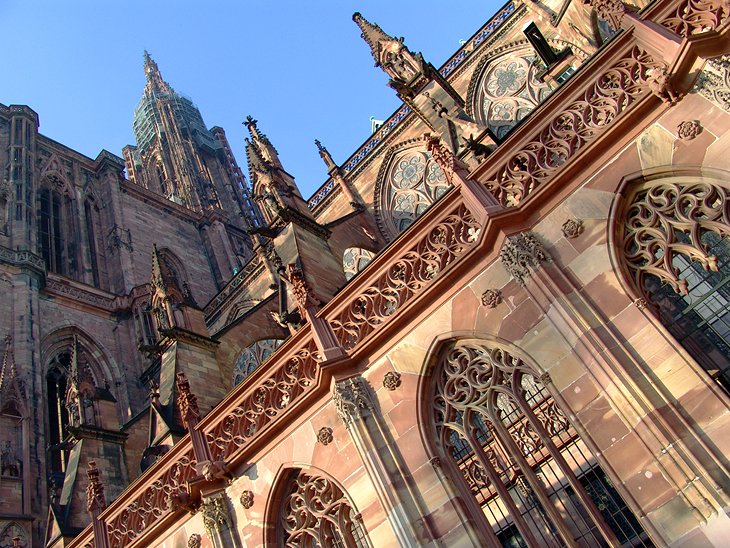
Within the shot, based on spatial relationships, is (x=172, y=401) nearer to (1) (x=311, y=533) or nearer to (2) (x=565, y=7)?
(1) (x=311, y=533)

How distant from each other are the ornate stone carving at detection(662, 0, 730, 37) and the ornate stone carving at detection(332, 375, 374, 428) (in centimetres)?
566

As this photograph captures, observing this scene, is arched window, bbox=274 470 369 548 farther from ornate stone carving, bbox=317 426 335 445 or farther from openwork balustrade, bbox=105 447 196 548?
openwork balustrade, bbox=105 447 196 548

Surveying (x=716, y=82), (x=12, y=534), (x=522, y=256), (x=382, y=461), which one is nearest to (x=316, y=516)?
(x=382, y=461)

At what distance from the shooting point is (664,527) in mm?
5801

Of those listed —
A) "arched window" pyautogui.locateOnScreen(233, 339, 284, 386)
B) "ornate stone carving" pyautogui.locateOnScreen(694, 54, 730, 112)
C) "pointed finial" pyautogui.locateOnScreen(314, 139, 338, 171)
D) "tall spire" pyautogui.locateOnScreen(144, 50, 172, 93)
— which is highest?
"tall spire" pyautogui.locateOnScreen(144, 50, 172, 93)

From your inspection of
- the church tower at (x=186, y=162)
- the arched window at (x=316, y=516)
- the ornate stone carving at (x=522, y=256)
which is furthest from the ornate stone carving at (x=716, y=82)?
the church tower at (x=186, y=162)

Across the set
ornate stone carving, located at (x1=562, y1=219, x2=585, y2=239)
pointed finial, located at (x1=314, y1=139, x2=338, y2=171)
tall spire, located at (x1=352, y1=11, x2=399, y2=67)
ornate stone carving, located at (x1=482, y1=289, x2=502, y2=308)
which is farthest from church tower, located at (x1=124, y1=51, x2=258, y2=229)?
ornate stone carving, located at (x1=562, y1=219, x2=585, y2=239)

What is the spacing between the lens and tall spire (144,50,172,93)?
62.8 metres

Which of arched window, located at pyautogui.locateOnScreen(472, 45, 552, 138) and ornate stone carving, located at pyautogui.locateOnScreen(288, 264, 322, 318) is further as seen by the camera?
arched window, located at pyautogui.locateOnScreen(472, 45, 552, 138)

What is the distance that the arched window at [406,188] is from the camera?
60.8 feet

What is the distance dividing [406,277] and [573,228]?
2354 millimetres

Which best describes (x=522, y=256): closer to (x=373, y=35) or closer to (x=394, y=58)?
(x=394, y=58)

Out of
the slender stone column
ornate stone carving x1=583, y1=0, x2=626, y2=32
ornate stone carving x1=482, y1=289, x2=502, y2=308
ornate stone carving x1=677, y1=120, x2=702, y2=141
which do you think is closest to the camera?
ornate stone carving x1=677, y1=120, x2=702, y2=141

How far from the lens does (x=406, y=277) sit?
873cm
